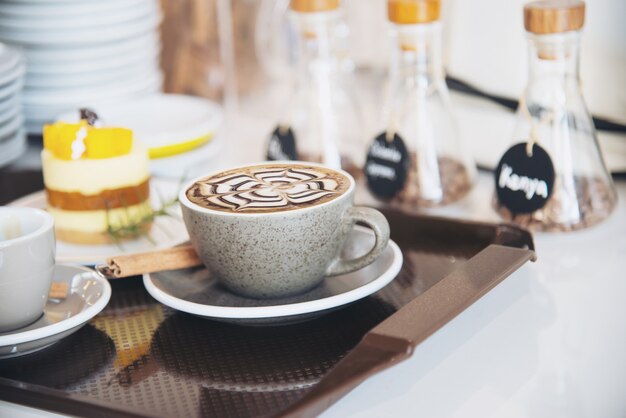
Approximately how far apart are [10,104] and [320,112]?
340 mm

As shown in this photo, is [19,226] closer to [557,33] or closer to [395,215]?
[395,215]

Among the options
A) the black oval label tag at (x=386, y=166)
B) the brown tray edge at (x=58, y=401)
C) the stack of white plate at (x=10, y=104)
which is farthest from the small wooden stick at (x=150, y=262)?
the stack of white plate at (x=10, y=104)

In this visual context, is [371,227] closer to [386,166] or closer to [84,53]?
[386,166]

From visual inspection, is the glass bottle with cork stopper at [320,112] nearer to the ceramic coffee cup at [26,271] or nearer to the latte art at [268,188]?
the latte art at [268,188]

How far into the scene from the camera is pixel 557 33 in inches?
29.0

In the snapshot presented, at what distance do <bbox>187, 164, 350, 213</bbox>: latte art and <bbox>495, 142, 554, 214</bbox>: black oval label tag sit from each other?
0.66 ft

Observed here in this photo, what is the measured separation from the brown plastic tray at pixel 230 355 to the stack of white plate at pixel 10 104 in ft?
1.24

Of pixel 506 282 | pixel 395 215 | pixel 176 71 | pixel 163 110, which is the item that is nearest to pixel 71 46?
pixel 163 110

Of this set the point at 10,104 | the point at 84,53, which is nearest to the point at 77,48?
the point at 84,53

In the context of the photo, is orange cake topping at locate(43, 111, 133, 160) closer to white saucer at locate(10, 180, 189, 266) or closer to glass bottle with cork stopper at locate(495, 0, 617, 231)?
white saucer at locate(10, 180, 189, 266)

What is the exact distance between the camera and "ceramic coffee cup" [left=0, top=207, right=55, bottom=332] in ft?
1.85

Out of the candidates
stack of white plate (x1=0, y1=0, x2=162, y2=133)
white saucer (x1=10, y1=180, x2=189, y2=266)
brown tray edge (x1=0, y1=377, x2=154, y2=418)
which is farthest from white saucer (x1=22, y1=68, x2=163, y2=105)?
brown tray edge (x1=0, y1=377, x2=154, y2=418)

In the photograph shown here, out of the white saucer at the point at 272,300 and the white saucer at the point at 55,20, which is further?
the white saucer at the point at 55,20

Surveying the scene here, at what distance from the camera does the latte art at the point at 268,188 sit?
1.95ft
